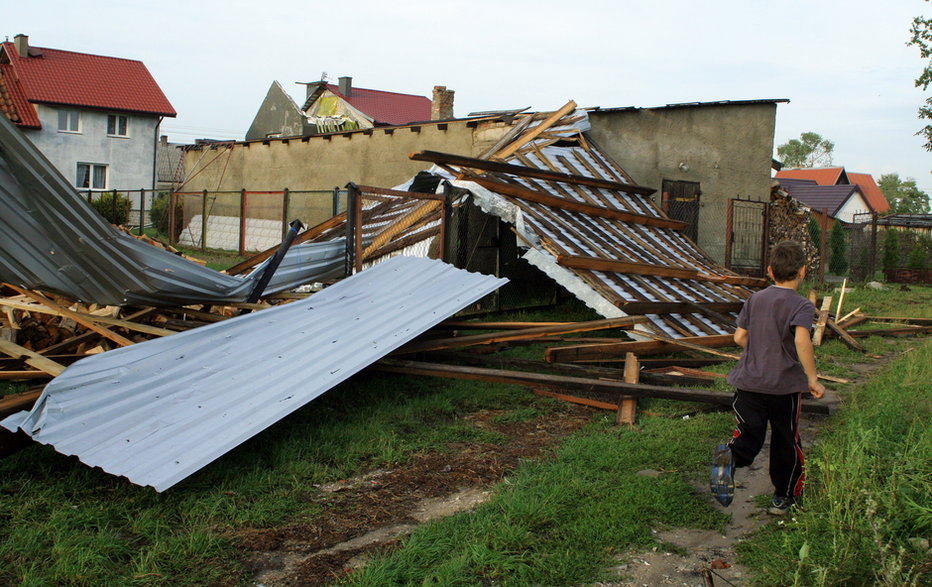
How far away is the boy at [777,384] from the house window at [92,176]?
39920mm

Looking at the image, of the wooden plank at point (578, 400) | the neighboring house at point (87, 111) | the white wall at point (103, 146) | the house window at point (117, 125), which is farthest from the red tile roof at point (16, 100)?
the wooden plank at point (578, 400)

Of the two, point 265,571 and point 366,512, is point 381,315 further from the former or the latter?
point 265,571

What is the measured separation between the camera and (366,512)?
4.20 metres

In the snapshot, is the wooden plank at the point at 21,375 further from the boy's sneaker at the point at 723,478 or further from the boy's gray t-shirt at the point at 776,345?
the boy's gray t-shirt at the point at 776,345

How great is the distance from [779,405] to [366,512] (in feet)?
7.71

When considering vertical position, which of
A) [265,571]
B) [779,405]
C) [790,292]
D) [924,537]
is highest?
[790,292]

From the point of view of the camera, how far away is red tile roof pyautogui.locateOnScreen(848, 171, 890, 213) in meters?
71.0

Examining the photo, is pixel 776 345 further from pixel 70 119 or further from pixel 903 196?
pixel 903 196

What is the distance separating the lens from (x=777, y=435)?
4.02 metres

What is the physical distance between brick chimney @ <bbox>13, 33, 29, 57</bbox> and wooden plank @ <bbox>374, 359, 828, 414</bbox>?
1590 inches

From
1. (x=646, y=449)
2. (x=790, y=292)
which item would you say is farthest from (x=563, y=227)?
(x=790, y=292)

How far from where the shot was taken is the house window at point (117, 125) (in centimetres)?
3866

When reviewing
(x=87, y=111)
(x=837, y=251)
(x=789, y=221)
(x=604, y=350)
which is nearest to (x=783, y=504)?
(x=604, y=350)

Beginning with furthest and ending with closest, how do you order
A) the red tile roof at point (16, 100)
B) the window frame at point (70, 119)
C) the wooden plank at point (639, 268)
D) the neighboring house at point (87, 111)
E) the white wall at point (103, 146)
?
1. the window frame at point (70, 119)
2. the white wall at point (103, 146)
3. the neighboring house at point (87, 111)
4. the red tile roof at point (16, 100)
5. the wooden plank at point (639, 268)
